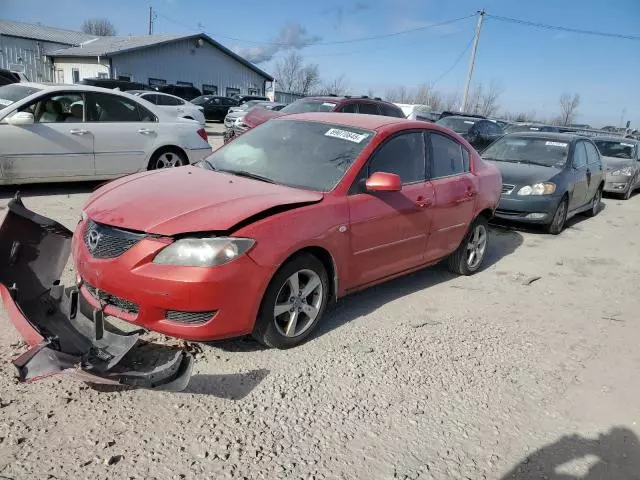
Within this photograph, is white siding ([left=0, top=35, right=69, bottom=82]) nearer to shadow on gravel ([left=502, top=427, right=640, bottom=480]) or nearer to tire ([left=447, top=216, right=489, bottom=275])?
tire ([left=447, top=216, right=489, bottom=275])

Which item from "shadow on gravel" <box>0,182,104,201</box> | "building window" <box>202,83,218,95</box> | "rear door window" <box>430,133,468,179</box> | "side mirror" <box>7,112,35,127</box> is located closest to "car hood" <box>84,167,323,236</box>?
"rear door window" <box>430,133,468,179</box>

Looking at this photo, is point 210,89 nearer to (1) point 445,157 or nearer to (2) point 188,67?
(2) point 188,67

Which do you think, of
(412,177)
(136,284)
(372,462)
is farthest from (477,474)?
(412,177)

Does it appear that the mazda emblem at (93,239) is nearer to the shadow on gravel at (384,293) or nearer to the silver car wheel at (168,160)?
the shadow on gravel at (384,293)

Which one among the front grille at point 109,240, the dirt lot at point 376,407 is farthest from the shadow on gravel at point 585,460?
the front grille at point 109,240

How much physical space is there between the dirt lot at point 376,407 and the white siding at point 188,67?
34556 millimetres

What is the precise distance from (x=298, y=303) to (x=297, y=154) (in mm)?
1340

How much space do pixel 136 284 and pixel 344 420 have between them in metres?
1.45

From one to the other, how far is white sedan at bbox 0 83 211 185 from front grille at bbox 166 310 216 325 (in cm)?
512

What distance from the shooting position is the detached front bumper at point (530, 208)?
7977 mm

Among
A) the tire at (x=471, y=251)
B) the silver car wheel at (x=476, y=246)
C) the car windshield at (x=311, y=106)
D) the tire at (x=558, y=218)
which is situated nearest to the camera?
the tire at (x=471, y=251)

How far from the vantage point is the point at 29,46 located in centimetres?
4719

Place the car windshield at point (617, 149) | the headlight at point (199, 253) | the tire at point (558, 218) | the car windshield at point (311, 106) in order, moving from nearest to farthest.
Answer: the headlight at point (199, 253) → the tire at point (558, 218) → the car windshield at point (311, 106) → the car windshield at point (617, 149)

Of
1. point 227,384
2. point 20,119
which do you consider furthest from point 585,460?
point 20,119
